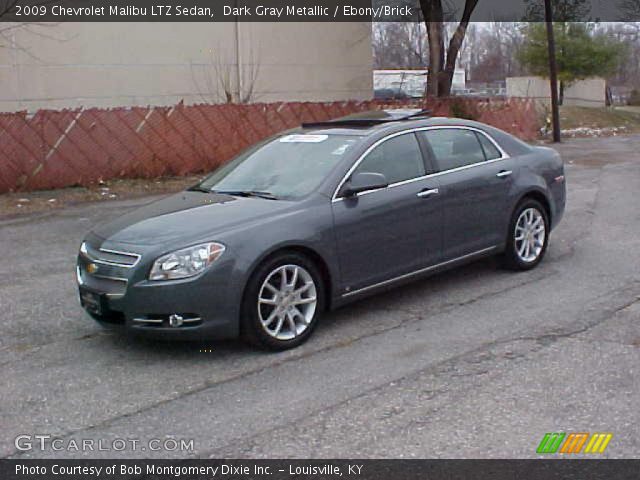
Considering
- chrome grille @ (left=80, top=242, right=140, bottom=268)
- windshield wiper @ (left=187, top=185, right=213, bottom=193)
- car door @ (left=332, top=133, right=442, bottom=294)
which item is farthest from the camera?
windshield wiper @ (left=187, top=185, right=213, bottom=193)

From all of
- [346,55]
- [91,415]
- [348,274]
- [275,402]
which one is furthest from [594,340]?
[346,55]

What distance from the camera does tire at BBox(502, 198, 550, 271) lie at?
7.40 meters

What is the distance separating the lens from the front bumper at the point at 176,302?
17.1ft

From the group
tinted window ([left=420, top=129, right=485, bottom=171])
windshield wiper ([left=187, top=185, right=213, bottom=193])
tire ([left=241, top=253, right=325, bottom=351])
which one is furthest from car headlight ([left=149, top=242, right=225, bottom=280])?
tinted window ([left=420, top=129, right=485, bottom=171])

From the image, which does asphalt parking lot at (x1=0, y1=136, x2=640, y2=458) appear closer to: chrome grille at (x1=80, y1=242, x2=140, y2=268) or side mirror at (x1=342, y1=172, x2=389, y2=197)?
chrome grille at (x1=80, y1=242, x2=140, y2=268)

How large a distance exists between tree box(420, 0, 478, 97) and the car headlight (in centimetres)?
2037

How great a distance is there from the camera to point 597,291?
6887mm

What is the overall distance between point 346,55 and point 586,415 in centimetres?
2173

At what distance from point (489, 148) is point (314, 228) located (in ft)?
7.80

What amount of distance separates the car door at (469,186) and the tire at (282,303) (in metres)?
1.50

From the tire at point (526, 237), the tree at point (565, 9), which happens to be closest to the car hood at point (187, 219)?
the tire at point (526, 237)

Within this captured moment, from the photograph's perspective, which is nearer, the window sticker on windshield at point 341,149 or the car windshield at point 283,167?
the car windshield at point 283,167

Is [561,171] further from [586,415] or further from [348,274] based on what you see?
[586,415]

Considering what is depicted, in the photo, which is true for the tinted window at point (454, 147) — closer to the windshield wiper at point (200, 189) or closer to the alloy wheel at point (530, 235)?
the alloy wheel at point (530, 235)
